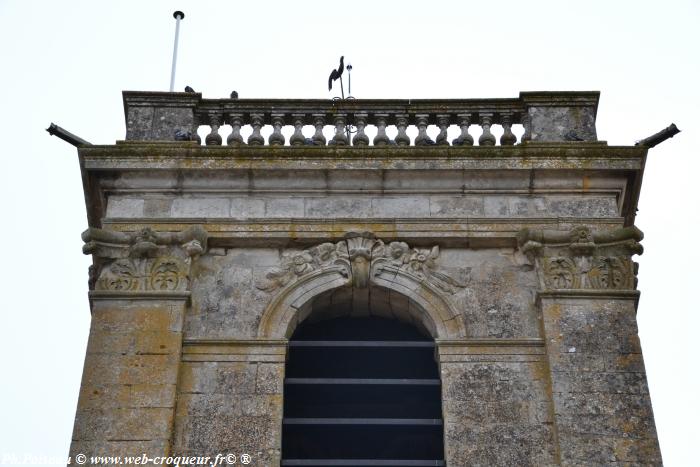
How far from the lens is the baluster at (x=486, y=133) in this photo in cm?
1605

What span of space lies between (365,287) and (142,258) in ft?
7.48

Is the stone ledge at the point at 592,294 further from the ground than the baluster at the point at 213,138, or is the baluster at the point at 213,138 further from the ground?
the baluster at the point at 213,138

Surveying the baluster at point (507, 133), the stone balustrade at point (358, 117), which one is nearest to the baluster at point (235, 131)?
the stone balustrade at point (358, 117)

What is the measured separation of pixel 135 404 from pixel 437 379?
2.91 metres

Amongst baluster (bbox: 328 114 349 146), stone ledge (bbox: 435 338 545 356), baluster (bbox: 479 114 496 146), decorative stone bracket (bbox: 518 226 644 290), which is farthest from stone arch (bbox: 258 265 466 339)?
baluster (bbox: 479 114 496 146)

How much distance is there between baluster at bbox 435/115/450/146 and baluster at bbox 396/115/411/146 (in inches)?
13.3

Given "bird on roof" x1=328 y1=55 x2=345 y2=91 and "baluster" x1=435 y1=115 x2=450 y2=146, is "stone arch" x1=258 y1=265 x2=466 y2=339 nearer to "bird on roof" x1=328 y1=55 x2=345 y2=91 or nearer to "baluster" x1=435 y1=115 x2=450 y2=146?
"baluster" x1=435 y1=115 x2=450 y2=146

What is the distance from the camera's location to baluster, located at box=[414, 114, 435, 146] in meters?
16.0

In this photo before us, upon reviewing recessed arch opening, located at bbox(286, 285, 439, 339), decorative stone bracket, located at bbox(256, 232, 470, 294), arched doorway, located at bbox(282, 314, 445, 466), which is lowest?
arched doorway, located at bbox(282, 314, 445, 466)

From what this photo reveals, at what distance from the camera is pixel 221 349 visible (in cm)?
1396

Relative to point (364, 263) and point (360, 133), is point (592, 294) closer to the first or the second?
point (364, 263)

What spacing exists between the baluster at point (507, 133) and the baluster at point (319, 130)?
6.60ft

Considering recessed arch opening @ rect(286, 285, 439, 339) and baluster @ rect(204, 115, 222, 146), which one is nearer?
recessed arch opening @ rect(286, 285, 439, 339)

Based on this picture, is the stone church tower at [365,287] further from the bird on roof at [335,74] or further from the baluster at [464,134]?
the bird on roof at [335,74]
